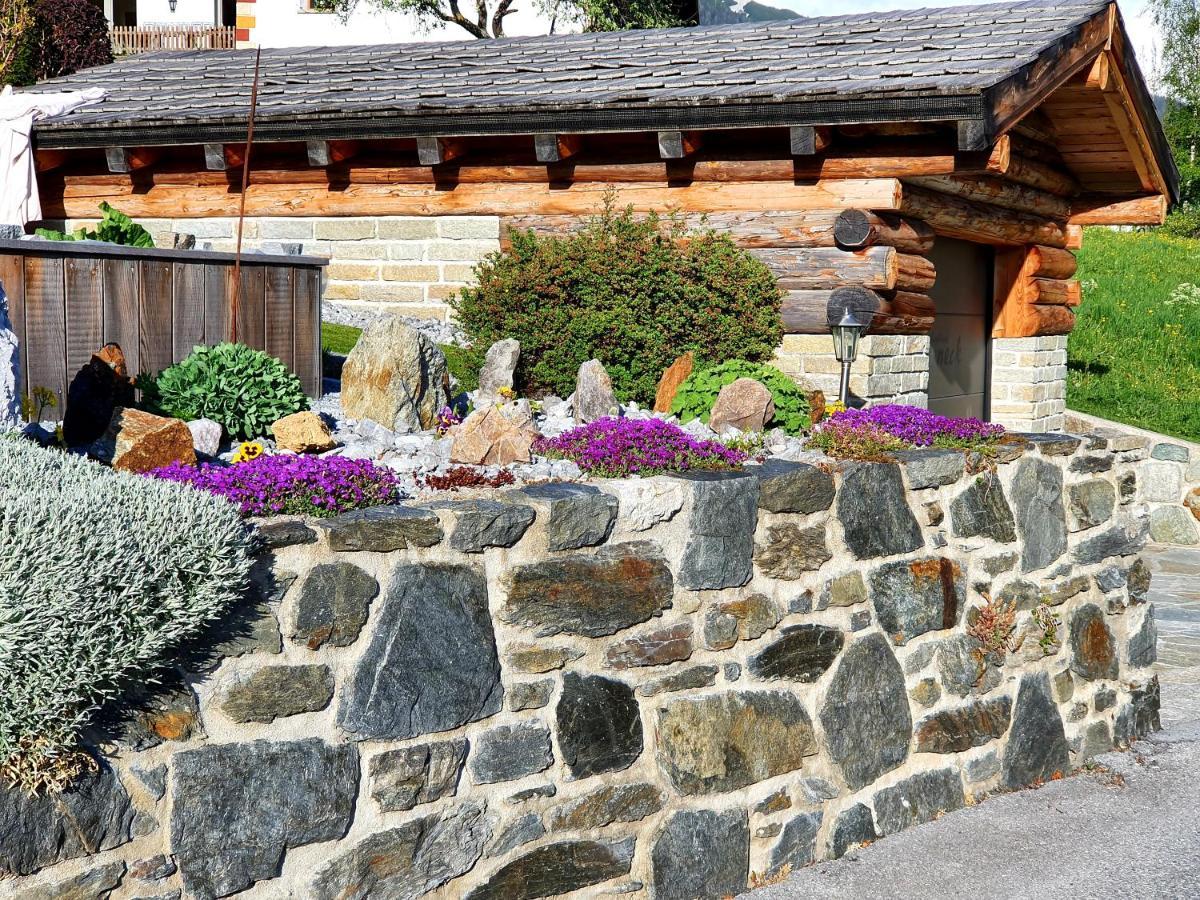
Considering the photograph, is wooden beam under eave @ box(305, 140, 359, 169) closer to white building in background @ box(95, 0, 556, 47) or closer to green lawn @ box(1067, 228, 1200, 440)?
green lawn @ box(1067, 228, 1200, 440)

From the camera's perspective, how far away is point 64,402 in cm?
583

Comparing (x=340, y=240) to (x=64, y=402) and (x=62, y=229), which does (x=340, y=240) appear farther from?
(x=64, y=402)

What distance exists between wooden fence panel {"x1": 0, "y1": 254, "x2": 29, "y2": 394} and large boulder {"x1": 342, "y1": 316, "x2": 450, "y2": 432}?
147cm

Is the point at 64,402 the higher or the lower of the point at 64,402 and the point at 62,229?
the lower

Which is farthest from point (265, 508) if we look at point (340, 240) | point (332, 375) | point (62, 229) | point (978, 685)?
point (62, 229)

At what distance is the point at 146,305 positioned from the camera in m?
6.12

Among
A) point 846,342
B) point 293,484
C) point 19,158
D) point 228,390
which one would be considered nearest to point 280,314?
point 228,390

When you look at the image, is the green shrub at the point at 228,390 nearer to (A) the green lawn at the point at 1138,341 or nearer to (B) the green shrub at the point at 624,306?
(B) the green shrub at the point at 624,306

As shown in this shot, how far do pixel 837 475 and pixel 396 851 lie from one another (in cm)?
235

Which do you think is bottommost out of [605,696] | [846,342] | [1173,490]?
[1173,490]

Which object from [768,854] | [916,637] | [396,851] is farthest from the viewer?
[916,637]

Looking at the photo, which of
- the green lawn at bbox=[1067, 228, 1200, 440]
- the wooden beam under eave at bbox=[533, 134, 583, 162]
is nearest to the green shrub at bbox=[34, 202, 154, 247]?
the wooden beam under eave at bbox=[533, 134, 583, 162]

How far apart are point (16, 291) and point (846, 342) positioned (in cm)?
485

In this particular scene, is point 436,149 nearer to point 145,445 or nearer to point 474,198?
point 474,198
